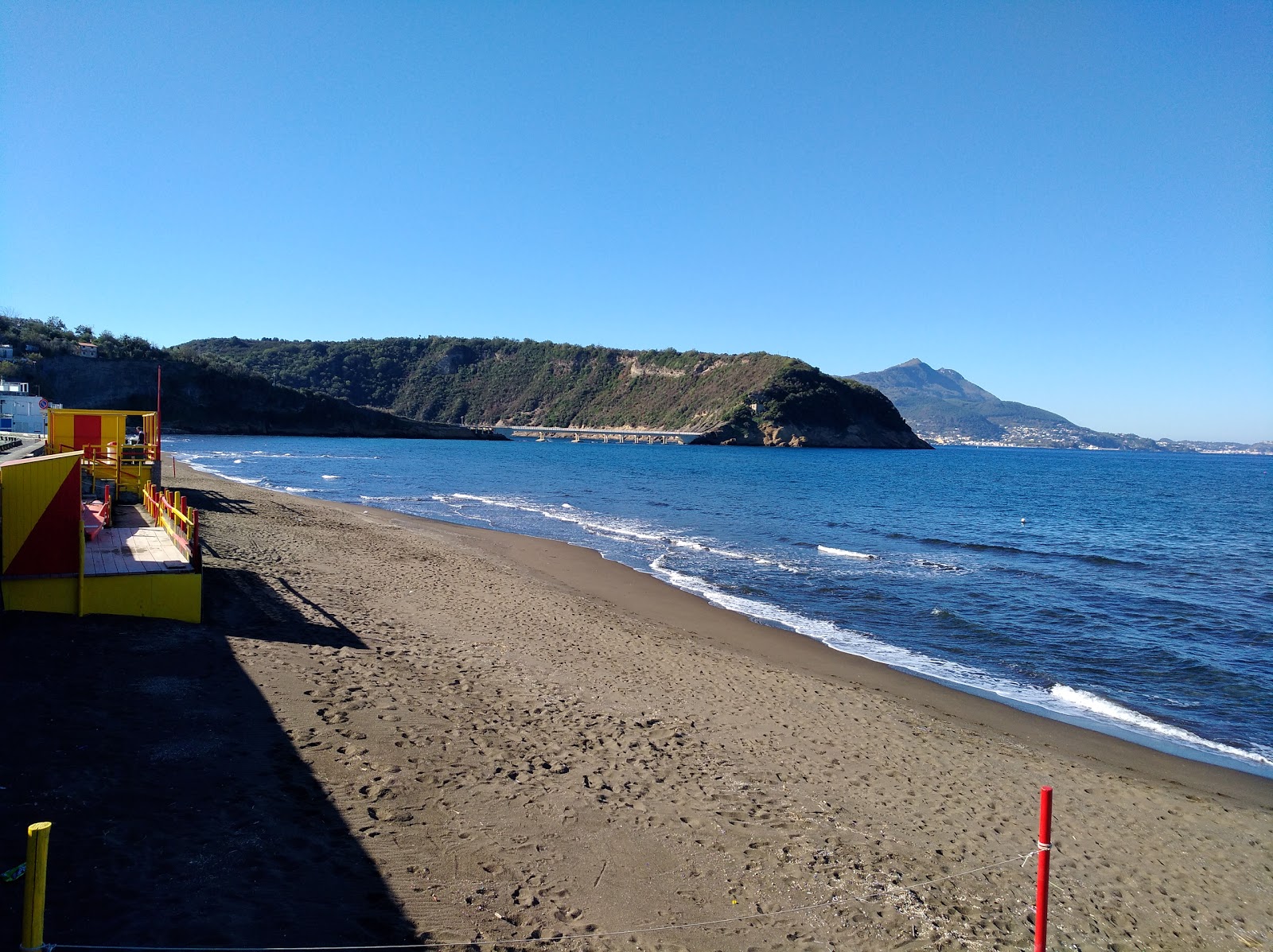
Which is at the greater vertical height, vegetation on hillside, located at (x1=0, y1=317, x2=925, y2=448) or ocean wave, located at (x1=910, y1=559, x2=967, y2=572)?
vegetation on hillside, located at (x1=0, y1=317, x2=925, y2=448)

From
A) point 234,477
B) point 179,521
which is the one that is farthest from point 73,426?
point 234,477

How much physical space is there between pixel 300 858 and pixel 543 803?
1874 millimetres

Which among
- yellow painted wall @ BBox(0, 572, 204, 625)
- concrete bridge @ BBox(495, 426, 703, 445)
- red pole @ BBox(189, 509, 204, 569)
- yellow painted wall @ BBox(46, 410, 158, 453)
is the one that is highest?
concrete bridge @ BBox(495, 426, 703, 445)

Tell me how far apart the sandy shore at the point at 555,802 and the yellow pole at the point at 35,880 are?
101 centimetres

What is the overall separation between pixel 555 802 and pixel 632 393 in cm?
18417

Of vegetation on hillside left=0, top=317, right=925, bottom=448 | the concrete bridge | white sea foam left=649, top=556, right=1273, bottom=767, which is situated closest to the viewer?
white sea foam left=649, top=556, right=1273, bottom=767

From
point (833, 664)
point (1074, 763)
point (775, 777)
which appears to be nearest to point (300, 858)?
point (775, 777)

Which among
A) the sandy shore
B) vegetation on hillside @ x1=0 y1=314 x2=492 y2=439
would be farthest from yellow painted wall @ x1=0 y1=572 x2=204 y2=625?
vegetation on hillside @ x1=0 y1=314 x2=492 y2=439

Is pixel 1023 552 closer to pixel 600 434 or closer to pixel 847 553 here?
pixel 847 553

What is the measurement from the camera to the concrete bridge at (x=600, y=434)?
515 ft

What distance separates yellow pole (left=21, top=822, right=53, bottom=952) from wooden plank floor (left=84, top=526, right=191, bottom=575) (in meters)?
7.23

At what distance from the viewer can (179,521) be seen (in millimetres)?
11156

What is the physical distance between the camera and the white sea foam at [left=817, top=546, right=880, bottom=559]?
22438mm

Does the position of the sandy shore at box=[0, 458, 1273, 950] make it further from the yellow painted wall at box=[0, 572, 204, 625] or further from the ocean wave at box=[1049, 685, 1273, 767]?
the ocean wave at box=[1049, 685, 1273, 767]
